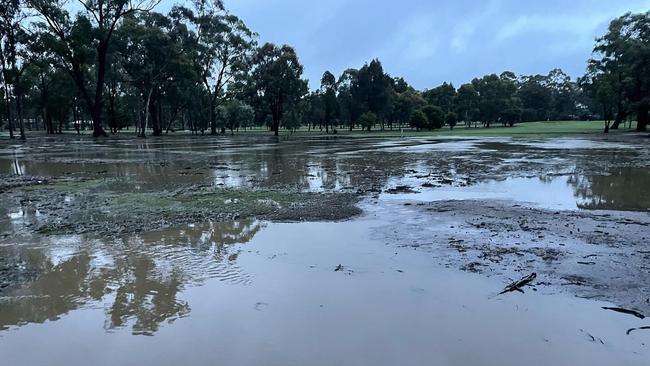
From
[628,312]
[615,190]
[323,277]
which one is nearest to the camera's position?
[628,312]

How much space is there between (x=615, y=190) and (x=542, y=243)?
6679 mm

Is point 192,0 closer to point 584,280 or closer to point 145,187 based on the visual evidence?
point 145,187

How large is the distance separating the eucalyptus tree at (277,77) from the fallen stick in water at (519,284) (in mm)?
56906

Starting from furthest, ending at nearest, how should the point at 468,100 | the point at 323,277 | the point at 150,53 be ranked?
the point at 468,100 → the point at 150,53 → the point at 323,277

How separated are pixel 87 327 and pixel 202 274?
159cm

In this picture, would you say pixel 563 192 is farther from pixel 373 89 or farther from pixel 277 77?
pixel 373 89

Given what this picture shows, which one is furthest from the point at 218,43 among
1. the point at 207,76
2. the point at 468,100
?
the point at 468,100

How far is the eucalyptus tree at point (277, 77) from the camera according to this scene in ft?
197

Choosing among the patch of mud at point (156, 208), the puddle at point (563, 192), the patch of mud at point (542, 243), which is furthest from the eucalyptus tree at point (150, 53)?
the patch of mud at point (542, 243)

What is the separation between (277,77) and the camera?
60219 millimetres

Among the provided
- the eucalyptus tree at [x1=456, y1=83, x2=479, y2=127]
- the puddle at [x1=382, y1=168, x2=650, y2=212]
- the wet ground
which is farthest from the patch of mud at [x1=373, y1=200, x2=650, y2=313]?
the eucalyptus tree at [x1=456, y1=83, x2=479, y2=127]

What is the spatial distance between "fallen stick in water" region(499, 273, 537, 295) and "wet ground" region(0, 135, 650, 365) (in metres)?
0.11

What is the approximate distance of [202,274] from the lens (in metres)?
5.79

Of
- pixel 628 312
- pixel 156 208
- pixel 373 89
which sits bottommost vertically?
pixel 628 312
